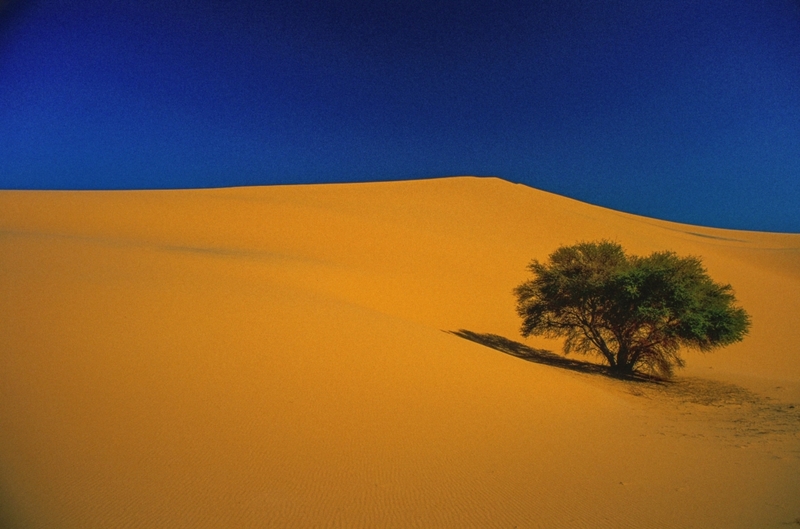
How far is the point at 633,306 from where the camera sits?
14.5m

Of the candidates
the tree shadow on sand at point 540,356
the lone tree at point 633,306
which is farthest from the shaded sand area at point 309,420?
the lone tree at point 633,306

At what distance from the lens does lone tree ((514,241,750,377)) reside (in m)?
13.9

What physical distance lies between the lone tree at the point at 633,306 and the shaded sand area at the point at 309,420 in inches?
52.1

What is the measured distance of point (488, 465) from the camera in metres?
5.30

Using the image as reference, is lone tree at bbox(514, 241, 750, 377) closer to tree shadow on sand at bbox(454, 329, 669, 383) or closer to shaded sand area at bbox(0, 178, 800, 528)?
tree shadow on sand at bbox(454, 329, 669, 383)

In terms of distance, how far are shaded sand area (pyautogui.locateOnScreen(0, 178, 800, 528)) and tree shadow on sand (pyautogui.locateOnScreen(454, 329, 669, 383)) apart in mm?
257

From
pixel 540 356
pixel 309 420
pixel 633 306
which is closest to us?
pixel 309 420

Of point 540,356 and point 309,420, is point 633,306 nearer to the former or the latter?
point 540,356

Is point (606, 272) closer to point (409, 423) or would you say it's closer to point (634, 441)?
point (634, 441)

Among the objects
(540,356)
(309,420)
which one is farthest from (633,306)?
(309,420)

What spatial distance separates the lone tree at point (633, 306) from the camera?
Result: 13867 millimetres

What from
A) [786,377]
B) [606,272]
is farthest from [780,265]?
[606,272]

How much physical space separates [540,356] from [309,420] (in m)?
12.9

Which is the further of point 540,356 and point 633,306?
point 540,356
